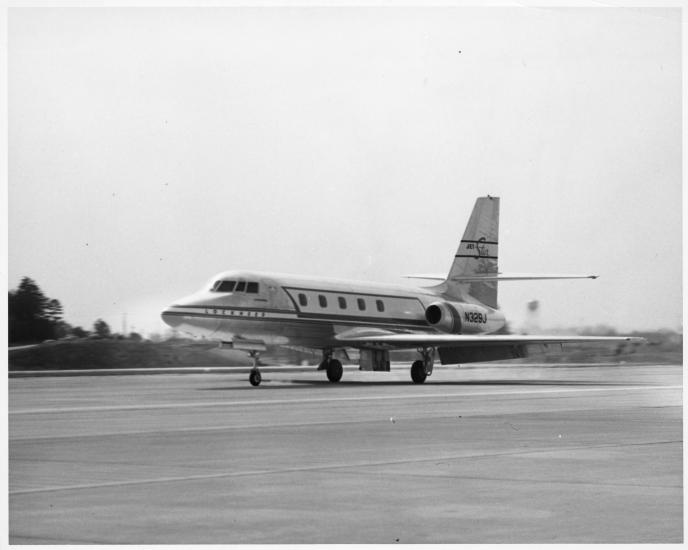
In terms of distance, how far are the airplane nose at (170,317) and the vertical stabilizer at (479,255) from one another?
1177cm

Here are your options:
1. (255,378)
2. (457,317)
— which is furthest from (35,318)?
(457,317)

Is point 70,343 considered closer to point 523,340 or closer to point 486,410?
point 523,340

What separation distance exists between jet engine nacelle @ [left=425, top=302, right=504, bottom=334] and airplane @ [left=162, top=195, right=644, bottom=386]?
3 cm

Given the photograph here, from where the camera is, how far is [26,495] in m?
9.88

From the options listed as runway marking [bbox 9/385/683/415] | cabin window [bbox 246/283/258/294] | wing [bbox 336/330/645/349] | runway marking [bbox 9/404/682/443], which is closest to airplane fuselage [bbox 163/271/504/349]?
cabin window [bbox 246/283/258/294]

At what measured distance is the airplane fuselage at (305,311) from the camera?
31.4 meters

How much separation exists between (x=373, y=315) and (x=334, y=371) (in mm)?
2229

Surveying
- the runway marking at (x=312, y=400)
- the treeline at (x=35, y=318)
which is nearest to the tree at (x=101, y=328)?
the treeline at (x=35, y=318)

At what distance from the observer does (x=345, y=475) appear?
36.1 ft

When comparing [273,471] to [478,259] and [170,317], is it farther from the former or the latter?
[478,259]

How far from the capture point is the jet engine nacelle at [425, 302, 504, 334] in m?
38.4

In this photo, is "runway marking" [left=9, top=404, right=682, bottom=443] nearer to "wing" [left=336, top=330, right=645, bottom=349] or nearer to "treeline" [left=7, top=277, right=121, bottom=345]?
"treeline" [left=7, top=277, right=121, bottom=345]

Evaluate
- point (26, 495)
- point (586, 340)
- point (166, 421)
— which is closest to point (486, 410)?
point (166, 421)

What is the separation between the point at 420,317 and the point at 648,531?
30.1m
